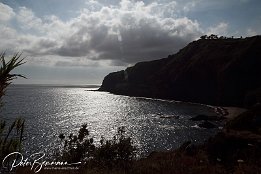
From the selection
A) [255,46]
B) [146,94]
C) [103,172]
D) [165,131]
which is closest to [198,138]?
[165,131]

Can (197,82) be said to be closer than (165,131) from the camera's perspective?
No

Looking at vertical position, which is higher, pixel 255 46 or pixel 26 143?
pixel 255 46

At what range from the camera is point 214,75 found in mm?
141875

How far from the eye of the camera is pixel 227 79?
128 m

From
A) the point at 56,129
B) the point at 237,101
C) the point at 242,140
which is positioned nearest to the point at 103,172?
the point at 242,140

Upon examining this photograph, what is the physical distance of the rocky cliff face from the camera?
124m

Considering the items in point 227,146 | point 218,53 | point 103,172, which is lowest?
point 227,146

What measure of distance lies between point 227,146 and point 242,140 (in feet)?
6.91

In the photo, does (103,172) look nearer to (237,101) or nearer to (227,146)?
(227,146)

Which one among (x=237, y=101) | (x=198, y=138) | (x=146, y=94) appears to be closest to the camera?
(x=198, y=138)

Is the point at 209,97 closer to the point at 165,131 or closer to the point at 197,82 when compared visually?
the point at 197,82

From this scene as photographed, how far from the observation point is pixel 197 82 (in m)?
148

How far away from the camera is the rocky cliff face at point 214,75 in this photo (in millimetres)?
124312

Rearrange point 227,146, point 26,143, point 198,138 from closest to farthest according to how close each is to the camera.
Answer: point 227,146 < point 26,143 < point 198,138
